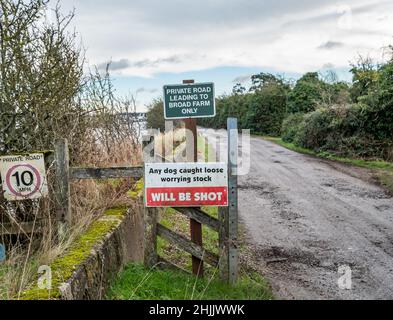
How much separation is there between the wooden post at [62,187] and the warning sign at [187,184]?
3.44 ft

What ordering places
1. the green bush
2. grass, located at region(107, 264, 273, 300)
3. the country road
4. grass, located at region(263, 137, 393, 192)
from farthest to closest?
the green bush, grass, located at region(263, 137, 393, 192), the country road, grass, located at region(107, 264, 273, 300)

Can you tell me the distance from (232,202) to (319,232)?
127 inches

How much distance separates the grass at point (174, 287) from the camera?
15.8ft

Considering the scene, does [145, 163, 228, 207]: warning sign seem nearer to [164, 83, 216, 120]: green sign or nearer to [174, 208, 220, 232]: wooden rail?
[174, 208, 220, 232]: wooden rail

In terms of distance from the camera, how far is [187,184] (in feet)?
17.7

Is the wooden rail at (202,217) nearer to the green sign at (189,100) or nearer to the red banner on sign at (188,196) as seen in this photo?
the red banner on sign at (188,196)

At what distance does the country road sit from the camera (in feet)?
19.3

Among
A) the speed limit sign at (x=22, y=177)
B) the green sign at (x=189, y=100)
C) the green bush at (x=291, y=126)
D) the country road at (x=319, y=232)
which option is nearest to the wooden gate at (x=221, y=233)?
the green sign at (x=189, y=100)

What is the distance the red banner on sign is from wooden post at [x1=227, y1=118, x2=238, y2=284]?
0.12 meters

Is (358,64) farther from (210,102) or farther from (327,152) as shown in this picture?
(210,102)

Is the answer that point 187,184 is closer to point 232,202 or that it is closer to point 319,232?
point 232,202

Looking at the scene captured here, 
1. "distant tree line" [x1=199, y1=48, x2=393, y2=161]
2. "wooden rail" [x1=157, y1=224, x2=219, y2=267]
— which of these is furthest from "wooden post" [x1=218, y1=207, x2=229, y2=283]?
"distant tree line" [x1=199, y1=48, x2=393, y2=161]

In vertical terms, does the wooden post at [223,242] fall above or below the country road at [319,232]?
above

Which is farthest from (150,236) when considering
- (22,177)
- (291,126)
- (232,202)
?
(291,126)
